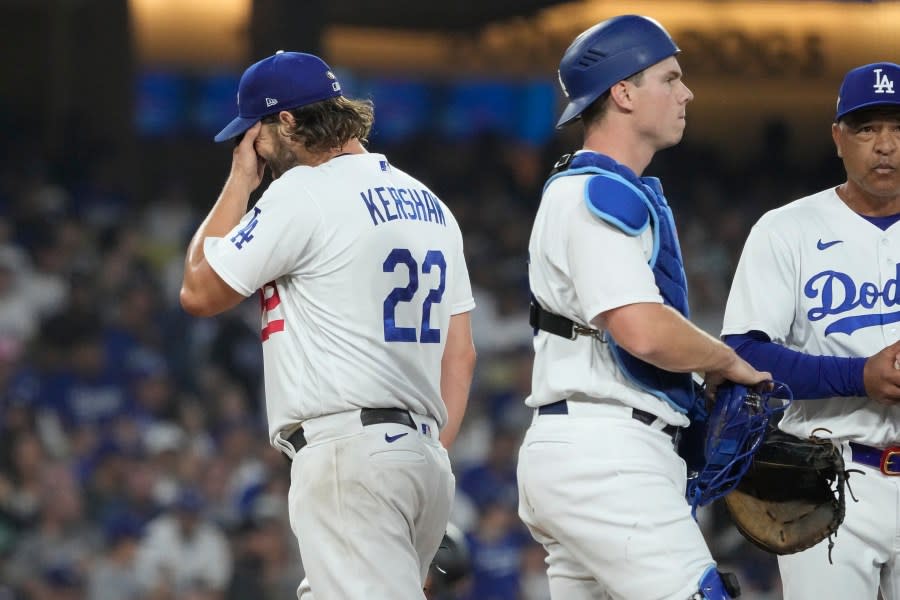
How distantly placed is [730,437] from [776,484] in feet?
1.31

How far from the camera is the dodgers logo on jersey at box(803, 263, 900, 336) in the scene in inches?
137

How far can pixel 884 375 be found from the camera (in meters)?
3.27

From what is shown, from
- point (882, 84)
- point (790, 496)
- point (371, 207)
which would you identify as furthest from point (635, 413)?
point (882, 84)

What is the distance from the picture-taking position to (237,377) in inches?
372

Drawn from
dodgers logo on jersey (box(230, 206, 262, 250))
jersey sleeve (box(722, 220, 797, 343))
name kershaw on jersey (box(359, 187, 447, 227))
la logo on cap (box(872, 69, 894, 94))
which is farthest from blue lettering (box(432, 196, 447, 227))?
la logo on cap (box(872, 69, 894, 94))

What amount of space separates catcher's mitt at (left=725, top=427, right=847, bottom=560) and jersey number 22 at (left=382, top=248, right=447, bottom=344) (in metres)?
0.83

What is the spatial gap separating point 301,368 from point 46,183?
844cm

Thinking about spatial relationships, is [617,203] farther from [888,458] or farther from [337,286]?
[888,458]

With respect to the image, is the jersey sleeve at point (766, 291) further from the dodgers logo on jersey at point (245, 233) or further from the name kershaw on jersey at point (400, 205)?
the dodgers logo on jersey at point (245, 233)

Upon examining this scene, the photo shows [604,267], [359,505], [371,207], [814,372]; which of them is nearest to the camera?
[604,267]

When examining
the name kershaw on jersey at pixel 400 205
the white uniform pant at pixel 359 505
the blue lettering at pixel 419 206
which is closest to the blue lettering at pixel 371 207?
the name kershaw on jersey at pixel 400 205

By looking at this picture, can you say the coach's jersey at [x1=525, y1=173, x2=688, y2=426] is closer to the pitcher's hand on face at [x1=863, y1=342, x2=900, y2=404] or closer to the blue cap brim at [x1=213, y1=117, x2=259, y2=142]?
the pitcher's hand on face at [x1=863, y1=342, x2=900, y2=404]

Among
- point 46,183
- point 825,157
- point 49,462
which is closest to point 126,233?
point 46,183

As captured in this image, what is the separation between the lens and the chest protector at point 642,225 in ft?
9.53
